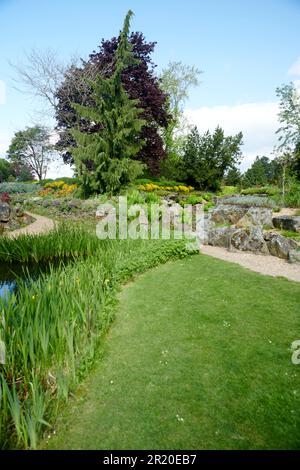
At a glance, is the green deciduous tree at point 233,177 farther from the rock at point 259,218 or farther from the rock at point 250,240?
the rock at point 250,240

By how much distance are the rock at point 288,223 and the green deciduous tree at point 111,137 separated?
276 inches

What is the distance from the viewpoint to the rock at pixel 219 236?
735 cm

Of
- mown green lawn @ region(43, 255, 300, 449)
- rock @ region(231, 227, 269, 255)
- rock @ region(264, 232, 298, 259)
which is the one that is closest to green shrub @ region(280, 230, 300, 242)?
rock @ region(264, 232, 298, 259)

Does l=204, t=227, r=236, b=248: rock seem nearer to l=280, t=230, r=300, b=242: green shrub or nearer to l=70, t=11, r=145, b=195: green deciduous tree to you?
l=280, t=230, r=300, b=242: green shrub

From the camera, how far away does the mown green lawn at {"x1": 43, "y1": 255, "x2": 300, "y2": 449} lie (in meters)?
1.79

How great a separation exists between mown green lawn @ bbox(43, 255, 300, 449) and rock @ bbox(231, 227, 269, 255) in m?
2.64

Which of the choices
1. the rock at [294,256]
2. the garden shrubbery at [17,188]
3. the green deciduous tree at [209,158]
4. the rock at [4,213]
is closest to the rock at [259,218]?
the rock at [294,256]

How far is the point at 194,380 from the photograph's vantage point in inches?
91.4

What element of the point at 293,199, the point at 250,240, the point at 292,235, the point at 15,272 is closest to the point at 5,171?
the point at 15,272

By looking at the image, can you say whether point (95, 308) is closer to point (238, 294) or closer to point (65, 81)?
point (238, 294)

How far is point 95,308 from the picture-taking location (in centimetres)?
312

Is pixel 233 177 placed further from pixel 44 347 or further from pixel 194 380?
pixel 44 347
